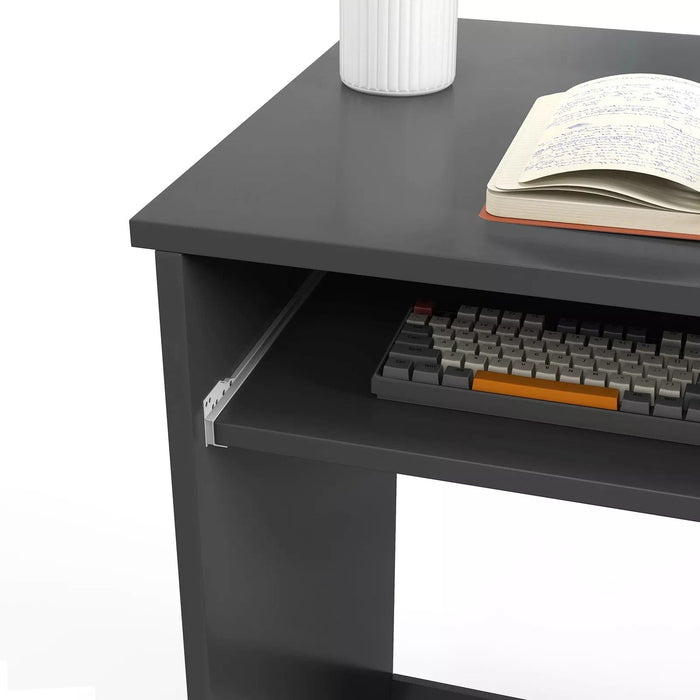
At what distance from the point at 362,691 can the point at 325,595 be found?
1.05ft

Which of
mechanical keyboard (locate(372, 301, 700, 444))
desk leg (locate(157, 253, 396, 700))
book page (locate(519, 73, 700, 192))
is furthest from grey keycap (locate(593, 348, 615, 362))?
desk leg (locate(157, 253, 396, 700))

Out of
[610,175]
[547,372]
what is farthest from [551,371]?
[610,175]

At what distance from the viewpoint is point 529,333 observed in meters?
1.32

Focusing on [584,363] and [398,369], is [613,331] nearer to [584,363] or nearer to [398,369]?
[584,363]

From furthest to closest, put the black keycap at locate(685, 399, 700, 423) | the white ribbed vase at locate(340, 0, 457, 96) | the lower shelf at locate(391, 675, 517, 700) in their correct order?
the lower shelf at locate(391, 675, 517, 700), the white ribbed vase at locate(340, 0, 457, 96), the black keycap at locate(685, 399, 700, 423)

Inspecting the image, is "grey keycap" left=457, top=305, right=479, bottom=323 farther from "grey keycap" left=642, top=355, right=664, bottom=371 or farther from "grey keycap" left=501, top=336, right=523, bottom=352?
"grey keycap" left=642, top=355, right=664, bottom=371

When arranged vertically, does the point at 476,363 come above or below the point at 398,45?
below

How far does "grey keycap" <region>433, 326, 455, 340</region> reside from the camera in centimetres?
131

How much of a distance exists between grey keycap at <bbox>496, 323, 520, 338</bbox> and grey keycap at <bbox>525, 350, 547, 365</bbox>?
1.4 inches

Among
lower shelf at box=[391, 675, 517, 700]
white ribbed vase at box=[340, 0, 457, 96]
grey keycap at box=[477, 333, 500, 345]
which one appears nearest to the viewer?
grey keycap at box=[477, 333, 500, 345]

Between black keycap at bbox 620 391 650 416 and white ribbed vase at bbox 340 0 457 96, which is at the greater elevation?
white ribbed vase at bbox 340 0 457 96

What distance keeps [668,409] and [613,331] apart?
142mm

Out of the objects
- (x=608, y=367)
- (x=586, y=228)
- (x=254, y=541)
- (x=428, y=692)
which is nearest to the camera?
(x=586, y=228)

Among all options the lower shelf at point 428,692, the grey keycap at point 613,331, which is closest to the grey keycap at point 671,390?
the grey keycap at point 613,331
